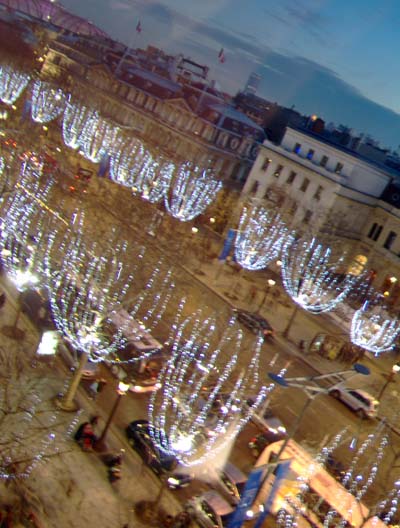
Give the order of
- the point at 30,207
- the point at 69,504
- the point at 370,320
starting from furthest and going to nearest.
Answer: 1. the point at 370,320
2. the point at 30,207
3. the point at 69,504

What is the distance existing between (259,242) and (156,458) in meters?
20.6

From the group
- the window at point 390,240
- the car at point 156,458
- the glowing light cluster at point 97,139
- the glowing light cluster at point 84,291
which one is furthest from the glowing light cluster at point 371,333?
the glowing light cluster at point 97,139

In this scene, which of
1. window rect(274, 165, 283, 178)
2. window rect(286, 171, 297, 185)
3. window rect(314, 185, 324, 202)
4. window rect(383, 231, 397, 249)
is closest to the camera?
window rect(314, 185, 324, 202)

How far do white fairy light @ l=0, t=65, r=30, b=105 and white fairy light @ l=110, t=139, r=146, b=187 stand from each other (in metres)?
15.1

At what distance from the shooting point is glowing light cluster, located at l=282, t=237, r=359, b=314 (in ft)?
96.5

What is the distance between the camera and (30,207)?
73.4 feet

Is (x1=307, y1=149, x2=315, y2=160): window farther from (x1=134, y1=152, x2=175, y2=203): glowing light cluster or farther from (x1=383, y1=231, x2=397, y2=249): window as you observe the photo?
(x1=134, y1=152, x2=175, y2=203): glowing light cluster

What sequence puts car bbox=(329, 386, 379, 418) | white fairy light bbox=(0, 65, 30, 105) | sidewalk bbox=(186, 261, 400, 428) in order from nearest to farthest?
car bbox=(329, 386, 379, 418) < sidewalk bbox=(186, 261, 400, 428) < white fairy light bbox=(0, 65, 30, 105)

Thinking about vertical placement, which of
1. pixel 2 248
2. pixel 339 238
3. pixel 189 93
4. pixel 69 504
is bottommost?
pixel 69 504

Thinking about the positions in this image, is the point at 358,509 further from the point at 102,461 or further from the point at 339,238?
the point at 339,238

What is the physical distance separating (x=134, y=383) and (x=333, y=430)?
8.16m

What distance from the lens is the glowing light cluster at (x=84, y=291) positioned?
51.6ft

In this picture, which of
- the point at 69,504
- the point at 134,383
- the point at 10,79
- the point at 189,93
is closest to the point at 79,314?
the point at 134,383

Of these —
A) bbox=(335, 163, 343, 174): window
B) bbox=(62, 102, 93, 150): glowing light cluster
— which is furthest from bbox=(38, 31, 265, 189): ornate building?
bbox=(335, 163, 343, 174): window
